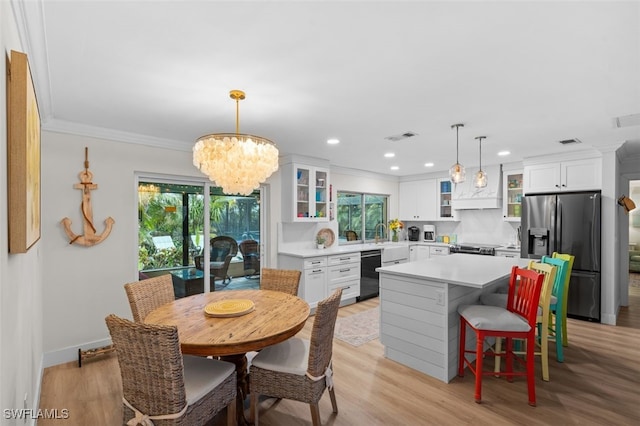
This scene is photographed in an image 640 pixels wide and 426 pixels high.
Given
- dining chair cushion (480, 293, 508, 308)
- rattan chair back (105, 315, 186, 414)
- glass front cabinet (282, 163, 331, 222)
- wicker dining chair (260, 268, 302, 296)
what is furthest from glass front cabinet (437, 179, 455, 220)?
rattan chair back (105, 315, 186, 414)

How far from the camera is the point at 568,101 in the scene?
2.61 meters

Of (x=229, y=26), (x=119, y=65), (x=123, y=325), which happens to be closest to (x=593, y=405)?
(x=123, y=325)

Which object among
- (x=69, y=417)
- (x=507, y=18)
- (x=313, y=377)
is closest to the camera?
(x=507, y=18)

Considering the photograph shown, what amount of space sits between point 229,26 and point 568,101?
272cm

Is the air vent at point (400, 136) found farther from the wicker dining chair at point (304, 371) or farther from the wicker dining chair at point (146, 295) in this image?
the wicker dining chair at point (146, 295)

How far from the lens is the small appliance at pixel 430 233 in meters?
6.83

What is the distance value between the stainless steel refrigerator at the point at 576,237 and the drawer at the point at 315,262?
3.04 meters

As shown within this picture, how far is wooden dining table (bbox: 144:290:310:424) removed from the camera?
178 cm

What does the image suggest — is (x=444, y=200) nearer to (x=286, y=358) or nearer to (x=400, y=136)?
(x=400, y=136)

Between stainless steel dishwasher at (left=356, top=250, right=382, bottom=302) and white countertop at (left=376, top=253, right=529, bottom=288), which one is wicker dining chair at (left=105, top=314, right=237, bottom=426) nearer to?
white countertop at (left=376, top=253, right=529, bottom=288)

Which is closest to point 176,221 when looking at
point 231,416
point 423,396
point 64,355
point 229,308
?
point 64,355

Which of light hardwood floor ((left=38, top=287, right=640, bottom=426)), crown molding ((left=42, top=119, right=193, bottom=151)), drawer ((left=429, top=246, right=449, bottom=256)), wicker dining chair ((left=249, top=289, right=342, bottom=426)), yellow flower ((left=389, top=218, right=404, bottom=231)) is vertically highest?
crown molding ((left=42, top=119, right=193, bottom=151))

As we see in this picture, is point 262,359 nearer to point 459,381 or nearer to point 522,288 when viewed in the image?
point 459,381

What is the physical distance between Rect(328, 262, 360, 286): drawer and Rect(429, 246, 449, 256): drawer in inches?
74.6
